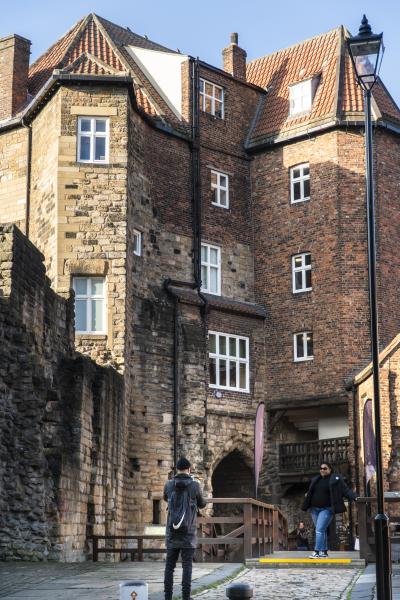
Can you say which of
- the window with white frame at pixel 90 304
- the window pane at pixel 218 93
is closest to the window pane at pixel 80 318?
the window with white frame at pixel 90 304

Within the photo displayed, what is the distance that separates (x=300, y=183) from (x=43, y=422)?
18.3 metres

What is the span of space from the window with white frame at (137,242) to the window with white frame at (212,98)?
6140mm

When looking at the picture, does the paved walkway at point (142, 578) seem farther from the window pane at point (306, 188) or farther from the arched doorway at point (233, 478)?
the window pane at point (306, 188)

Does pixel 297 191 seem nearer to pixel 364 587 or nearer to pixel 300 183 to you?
pixel 300 183

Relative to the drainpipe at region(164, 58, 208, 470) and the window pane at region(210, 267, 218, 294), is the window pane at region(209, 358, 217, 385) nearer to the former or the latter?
the drainpipe at region(164, 58, 208, 470)

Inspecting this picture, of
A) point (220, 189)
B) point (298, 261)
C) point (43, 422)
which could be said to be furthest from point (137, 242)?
point (43, 422)

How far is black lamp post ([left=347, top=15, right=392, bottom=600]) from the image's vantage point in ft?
37.3

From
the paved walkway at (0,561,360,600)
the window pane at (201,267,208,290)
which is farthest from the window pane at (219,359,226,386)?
the paved walkway at (0,561,360,600)

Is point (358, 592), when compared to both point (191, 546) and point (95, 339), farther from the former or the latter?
point (95, 339)

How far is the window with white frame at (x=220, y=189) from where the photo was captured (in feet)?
122

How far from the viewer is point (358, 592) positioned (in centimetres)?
1333

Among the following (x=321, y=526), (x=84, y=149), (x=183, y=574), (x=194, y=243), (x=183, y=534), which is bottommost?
(x=183, y=574)

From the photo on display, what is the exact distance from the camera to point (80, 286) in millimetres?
31328

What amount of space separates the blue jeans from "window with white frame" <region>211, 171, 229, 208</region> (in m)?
19.2
